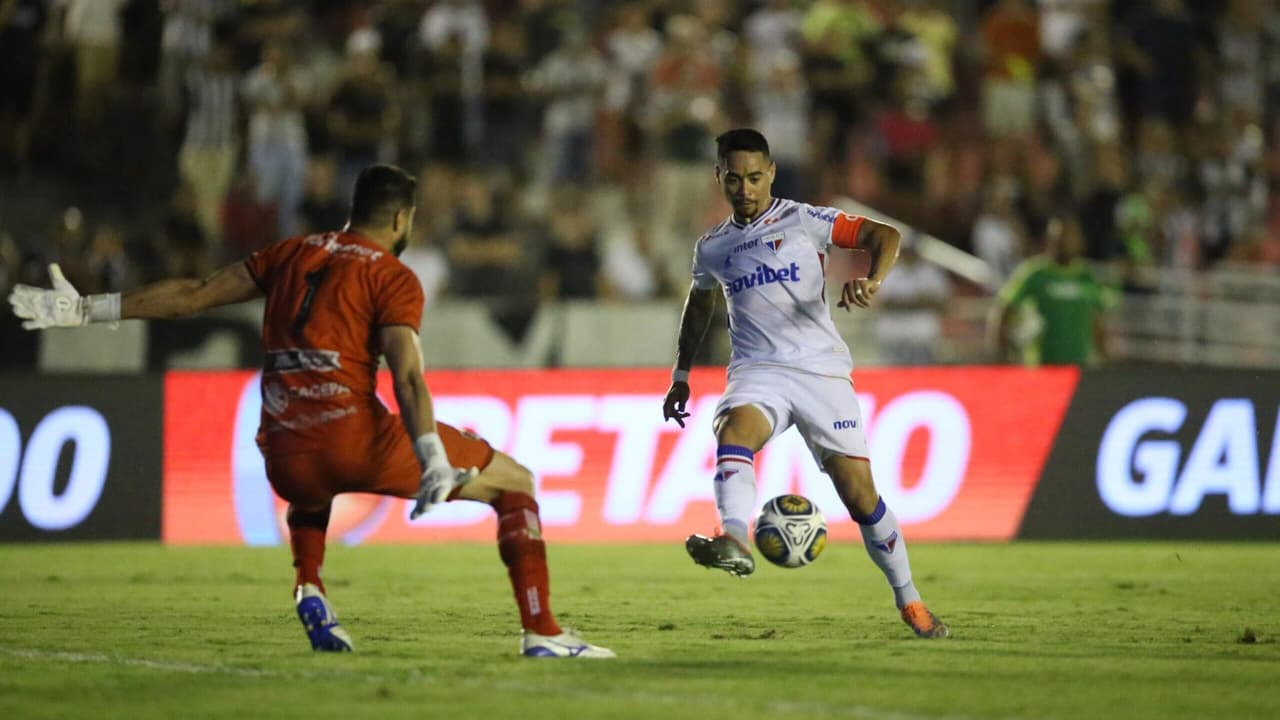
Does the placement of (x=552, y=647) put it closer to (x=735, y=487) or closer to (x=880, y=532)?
(x=735, y=487)

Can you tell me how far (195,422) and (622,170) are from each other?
6423 millimetres

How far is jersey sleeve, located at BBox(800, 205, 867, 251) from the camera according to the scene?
936 centimetres

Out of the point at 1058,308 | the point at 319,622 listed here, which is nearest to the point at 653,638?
the point at 319,622

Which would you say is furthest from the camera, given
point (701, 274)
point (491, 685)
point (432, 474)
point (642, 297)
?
point (642, 297)

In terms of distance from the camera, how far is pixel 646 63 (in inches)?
820

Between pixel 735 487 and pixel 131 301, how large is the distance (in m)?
2.78

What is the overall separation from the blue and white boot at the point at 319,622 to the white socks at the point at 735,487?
5.76ft

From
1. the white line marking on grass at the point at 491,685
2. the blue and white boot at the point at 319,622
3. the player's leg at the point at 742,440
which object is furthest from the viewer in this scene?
the player's leg at the point at 742,440

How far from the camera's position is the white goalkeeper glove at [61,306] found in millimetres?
8047

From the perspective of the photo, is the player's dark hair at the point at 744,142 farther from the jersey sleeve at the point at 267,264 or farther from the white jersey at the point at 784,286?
the jersey sleeve at the point at 267,264

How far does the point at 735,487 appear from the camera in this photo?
8.98m

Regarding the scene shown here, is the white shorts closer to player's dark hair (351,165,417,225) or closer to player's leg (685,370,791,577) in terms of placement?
player's leg (685,370,791,577)

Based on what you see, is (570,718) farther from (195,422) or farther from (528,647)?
(195,422)

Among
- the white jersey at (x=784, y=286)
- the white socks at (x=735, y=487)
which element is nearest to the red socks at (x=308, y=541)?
the white socks at (x=735, y=487)
